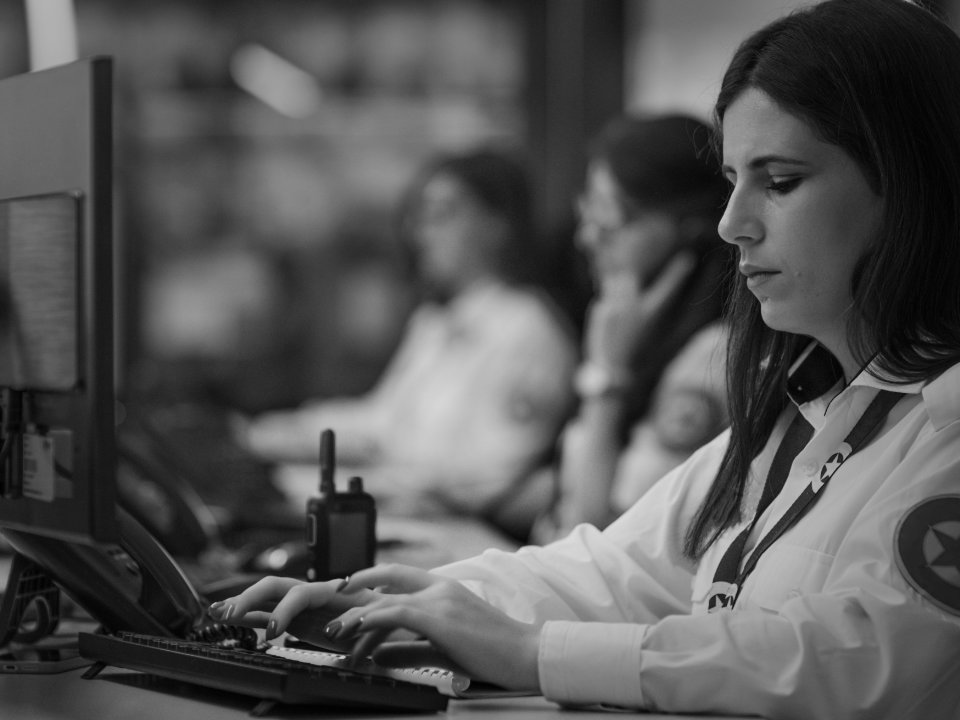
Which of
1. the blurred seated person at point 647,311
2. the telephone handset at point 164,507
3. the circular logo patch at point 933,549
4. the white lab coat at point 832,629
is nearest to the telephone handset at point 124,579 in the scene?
the white lab coat at point 832,629

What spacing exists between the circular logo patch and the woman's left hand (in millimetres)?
308

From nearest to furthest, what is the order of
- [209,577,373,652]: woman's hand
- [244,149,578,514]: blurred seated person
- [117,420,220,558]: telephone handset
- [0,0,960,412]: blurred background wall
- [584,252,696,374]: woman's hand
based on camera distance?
1. [209,577,373,652]: woman's hand
2. [117,420,220,558]: telephone handset
3. [584,252,696,374]: woman's hand
4. [244,149,578,514]: blurred seated person
5. [0,0,960,412]: blurred background wall

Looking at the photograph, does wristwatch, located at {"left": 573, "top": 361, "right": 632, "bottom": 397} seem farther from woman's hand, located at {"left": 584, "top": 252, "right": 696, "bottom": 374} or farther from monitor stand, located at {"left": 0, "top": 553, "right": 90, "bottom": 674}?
monitor stand, located at {"left": 0, "top": 553, "right": 90, "bottom": 674}

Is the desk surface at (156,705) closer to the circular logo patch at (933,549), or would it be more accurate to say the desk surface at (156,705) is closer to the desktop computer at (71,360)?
the desktop computer at (71,360)

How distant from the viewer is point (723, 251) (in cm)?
265

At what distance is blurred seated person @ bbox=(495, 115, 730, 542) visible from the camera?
2.69 meters

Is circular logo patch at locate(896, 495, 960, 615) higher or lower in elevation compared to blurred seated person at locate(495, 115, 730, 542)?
lower

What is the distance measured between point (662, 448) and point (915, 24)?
1.59 metres

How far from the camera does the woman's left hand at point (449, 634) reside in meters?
1.07

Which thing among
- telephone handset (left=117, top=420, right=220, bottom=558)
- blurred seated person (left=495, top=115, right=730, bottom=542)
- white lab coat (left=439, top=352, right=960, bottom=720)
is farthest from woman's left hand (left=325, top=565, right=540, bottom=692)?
blurred seated person (left=495, top=115, right=730, bottom=542)

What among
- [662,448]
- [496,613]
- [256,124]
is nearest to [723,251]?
[662,448]

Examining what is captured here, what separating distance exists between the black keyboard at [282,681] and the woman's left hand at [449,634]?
0.14 feet

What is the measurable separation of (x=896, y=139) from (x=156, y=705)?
2.68 feet

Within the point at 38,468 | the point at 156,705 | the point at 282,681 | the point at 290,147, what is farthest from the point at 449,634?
the point at 290,147
